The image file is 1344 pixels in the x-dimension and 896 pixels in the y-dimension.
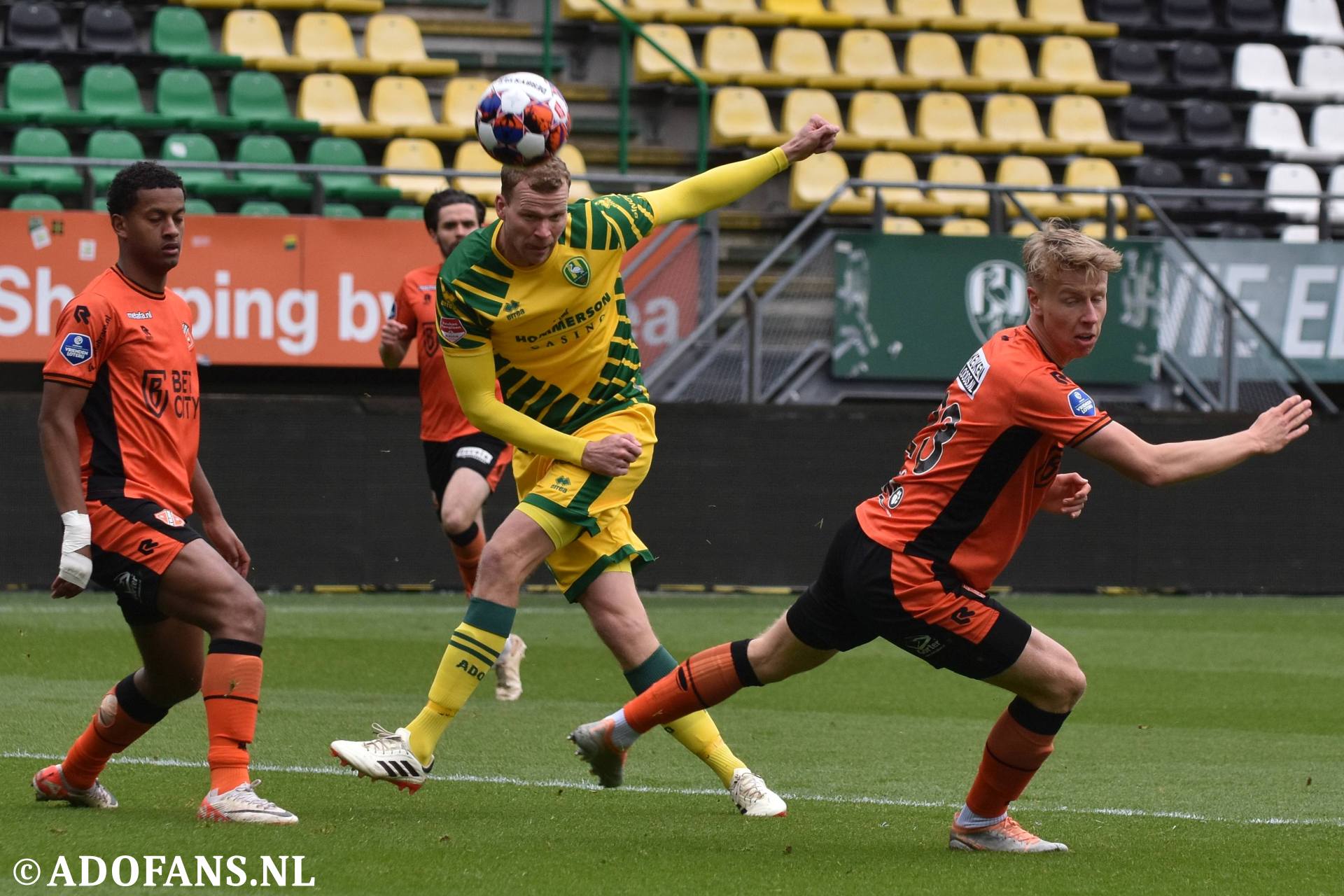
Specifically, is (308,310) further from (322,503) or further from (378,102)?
(378,102)

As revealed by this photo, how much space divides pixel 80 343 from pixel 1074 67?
16.3 metres

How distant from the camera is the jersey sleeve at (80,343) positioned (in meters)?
5.73

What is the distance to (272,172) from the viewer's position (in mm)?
15258

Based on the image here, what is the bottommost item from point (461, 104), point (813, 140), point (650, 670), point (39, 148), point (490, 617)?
point (650, 670)

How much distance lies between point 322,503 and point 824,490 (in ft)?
12.4

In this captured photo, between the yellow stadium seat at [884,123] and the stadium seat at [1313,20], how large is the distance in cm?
552

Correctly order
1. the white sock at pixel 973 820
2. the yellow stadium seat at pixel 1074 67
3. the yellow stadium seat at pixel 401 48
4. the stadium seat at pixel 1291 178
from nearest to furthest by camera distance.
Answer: the white sock at pixel 973 820 → the yellow stadium seat at pixel 401 48 → the stadium seat at pixel 1291 178 → the yellow stadium seat at pixel 1074 67

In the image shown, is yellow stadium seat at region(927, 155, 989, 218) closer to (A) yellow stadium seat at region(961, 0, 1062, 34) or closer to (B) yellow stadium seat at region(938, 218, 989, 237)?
(B) yellow stadium seat at region(938, 218, 989, 237)

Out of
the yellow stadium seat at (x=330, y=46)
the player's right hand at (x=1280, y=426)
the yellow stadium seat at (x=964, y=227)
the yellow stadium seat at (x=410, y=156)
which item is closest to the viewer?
the player's right hand at (x=1280, y=426)

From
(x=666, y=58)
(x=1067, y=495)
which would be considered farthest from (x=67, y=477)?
(x=666, y=58)

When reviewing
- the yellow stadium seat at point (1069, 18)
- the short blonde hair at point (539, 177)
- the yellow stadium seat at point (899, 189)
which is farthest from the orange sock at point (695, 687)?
the yellow stadium seat at point (1069, 18)

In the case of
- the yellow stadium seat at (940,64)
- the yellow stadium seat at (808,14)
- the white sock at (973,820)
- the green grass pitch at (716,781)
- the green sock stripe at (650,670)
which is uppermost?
the yellow stadium seat at (808,14)

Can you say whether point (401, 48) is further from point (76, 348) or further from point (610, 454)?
point (76, 348)

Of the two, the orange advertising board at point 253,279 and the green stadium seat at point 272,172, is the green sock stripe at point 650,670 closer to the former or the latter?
the orange advertising board at point 253,279
